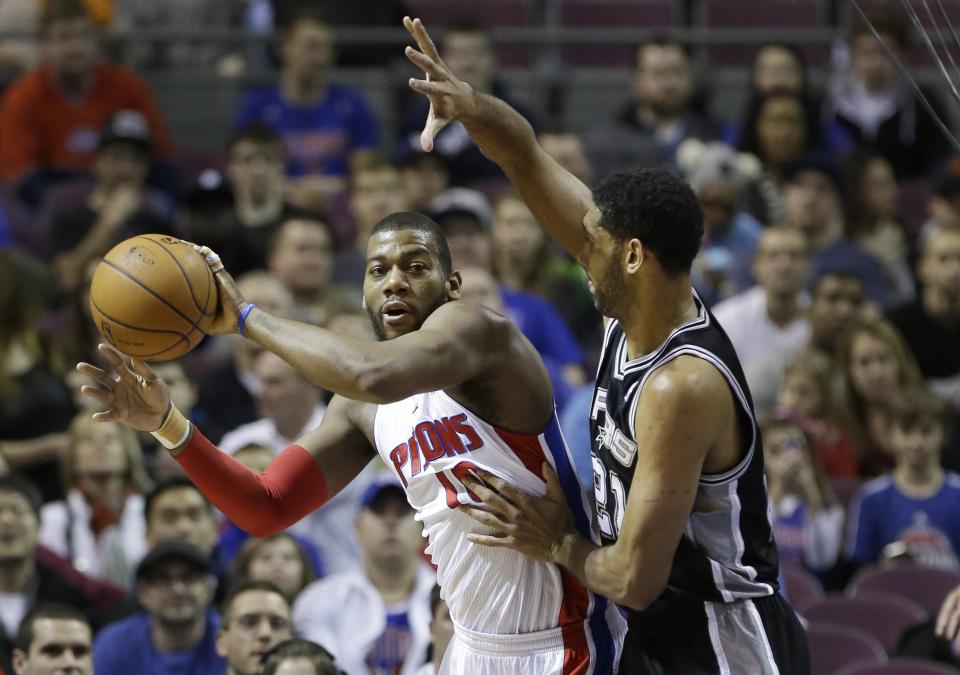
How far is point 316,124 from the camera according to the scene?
399 inches

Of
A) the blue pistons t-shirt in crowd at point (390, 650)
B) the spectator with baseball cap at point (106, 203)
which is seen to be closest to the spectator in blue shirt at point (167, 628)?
the blue pistons t-shirt in crowd at point (390, 650)

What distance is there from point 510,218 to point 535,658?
471cm

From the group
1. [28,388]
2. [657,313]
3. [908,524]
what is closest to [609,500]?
[657,313]

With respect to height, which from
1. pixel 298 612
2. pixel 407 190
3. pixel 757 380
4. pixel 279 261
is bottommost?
pixel 298 612

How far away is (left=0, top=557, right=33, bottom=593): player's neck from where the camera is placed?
21.9ft

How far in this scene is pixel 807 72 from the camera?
1049cm

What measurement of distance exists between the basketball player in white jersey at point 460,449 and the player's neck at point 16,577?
8.36ft

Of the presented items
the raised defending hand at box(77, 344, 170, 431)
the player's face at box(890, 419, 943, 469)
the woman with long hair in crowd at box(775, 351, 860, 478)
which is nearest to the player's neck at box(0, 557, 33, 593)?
the raised defending hand at box(77, 344, 170, 431)

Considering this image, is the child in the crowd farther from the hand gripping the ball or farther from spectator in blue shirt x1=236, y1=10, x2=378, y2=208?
the hand gripping the ball

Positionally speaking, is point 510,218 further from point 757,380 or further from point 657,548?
point 657,548

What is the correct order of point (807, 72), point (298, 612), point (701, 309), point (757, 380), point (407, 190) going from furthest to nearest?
point (807, 72)
point (407, 190)
point (757, 380)
point (298, 612)
point (701, 309)

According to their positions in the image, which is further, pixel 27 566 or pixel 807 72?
pixel 807 72

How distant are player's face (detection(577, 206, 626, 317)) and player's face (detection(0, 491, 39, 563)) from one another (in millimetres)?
3398

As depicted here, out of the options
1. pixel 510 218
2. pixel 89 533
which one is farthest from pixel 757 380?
pixel 89 533
